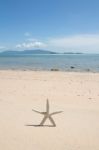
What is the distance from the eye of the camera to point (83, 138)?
225 inches

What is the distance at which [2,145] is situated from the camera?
204 inches

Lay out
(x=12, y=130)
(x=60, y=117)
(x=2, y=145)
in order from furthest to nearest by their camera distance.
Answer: (x=60, y=117), (x=12, y=130), (x=2, y=145)

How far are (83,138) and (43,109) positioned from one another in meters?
2.97

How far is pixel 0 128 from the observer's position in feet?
20.2

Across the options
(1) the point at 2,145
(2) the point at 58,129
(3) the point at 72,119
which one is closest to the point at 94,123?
(3) the point at 72,119

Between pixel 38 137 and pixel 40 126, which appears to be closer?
pixel 38 137

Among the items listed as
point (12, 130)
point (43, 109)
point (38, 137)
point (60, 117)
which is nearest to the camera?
point (38, 137)

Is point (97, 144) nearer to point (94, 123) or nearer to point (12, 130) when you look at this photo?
point (94, 123)

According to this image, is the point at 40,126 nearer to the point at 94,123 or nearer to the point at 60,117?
the point at 60,117

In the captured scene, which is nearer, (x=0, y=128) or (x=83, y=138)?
(x=83, y=138)

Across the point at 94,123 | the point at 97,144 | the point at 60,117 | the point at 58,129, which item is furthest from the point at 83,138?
the point at 60,117

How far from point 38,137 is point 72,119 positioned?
1.82 meters

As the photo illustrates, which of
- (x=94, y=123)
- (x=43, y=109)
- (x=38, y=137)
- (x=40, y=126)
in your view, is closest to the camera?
(x=38, y=137)

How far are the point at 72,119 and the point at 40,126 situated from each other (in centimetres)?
122
